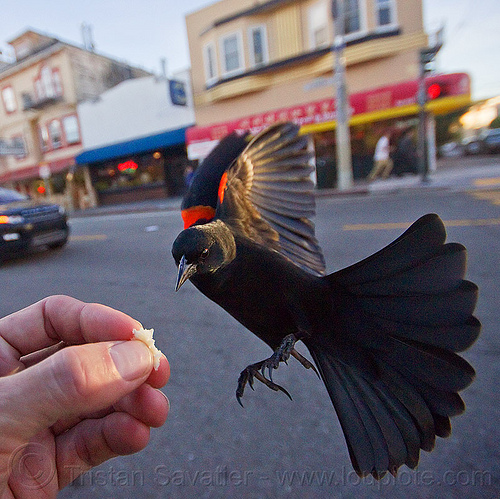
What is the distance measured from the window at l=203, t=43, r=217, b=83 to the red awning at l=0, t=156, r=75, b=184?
30.9ft

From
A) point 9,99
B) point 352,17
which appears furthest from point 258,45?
point 9,99

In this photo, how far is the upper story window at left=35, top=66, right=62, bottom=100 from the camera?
813 inches

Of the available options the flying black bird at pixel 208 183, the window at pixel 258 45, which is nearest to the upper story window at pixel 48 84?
the window at pixel 258 45

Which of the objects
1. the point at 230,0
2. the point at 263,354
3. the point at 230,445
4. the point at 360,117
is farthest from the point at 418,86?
the point at 230,445

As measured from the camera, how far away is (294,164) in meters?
1.68

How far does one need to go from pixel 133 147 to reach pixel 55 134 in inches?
293

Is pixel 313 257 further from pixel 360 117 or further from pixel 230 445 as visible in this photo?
pixel 360 117

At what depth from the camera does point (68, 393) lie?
92 cm

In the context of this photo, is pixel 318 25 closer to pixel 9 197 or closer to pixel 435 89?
pixel 435 89

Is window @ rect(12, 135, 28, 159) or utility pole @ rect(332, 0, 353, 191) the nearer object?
utility pole @ rect(332, 0, 353, 191)

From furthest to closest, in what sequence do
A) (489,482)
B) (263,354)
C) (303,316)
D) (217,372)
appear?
(263,354) → (217,372) → (489,482) → (303,316)

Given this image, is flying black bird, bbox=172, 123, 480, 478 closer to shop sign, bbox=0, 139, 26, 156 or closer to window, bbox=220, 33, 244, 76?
window, bbox=220, 33, 244, 76

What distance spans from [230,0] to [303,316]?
18.1m

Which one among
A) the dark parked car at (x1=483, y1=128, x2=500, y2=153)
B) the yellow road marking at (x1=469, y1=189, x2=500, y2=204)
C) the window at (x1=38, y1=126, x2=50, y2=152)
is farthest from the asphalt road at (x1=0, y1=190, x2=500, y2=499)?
the dark parked car at (x1=483, y1=128, x2=500, y2=153)
